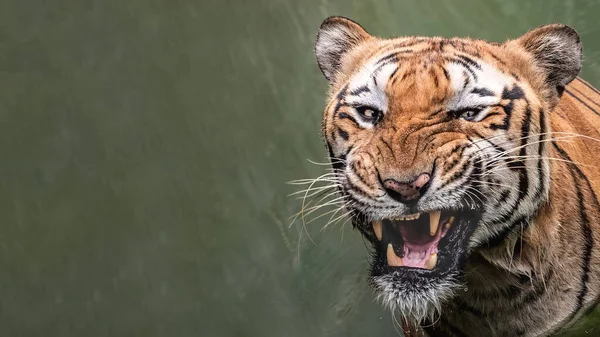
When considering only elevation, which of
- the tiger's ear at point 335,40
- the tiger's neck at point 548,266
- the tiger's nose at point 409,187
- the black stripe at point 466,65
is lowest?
the tiger's neck at point 548,266

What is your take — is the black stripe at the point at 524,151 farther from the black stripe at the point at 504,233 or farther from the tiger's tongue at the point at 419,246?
the tiger's tongue at the point at 419,246

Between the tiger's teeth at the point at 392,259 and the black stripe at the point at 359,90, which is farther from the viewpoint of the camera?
the black stripe at the point at 359,90

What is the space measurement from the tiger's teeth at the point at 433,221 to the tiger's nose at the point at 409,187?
0.41ft

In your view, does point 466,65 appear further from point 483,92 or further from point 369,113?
point 369,113

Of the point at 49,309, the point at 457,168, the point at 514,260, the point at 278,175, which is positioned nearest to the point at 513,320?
the point at 514,260

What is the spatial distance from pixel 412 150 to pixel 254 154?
1.40m

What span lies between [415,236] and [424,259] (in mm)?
65

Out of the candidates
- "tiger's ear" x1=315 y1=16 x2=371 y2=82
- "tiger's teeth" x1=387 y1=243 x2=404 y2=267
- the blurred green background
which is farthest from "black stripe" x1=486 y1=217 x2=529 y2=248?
"tiger's ear" x1=315 y1=16 x2=371 y2=82

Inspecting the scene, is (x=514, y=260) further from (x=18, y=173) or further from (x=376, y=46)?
(x=18, y=173)

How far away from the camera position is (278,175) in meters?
3.08

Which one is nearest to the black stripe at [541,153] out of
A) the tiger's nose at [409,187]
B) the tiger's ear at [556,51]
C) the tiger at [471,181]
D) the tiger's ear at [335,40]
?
the tiger at [471,181]

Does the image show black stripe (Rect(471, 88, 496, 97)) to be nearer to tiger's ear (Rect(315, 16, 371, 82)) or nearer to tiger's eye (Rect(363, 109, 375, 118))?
tiger's eye (Rect(363, 109, 375, 118))

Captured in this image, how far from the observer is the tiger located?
1.72 m

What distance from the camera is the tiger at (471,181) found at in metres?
1.72
